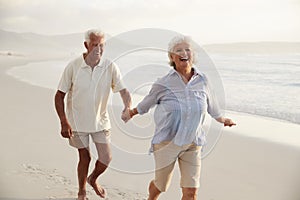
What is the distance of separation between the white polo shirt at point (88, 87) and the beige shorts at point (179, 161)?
0.59 ft

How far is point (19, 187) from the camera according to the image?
4.62 ft

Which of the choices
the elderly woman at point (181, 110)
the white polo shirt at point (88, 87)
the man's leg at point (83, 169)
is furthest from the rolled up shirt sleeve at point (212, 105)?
the man's leg at point (83, 169)

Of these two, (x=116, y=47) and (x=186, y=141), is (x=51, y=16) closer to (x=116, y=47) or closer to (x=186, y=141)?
(x=116, y=47)

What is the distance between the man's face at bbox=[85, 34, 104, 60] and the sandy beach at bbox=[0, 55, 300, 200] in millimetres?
312

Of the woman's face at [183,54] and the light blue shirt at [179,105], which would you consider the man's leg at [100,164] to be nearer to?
the light blue shirt at [179,105]

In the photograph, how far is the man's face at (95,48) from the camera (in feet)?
3.84

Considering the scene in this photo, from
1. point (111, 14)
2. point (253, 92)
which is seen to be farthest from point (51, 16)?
point (253, 92)

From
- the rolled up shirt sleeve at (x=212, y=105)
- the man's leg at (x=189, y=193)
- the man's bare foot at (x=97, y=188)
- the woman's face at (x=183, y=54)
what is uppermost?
the woman's face at (x=183, y=54)

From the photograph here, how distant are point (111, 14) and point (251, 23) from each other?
42cm

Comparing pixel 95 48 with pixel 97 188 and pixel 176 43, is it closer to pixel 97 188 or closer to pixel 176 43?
pixel 176 43

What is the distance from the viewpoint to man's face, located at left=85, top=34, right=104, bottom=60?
117 cm

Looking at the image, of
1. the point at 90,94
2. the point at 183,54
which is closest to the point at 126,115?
the point at 90,94

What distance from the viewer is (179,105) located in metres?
1.12

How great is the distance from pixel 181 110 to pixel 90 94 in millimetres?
240
